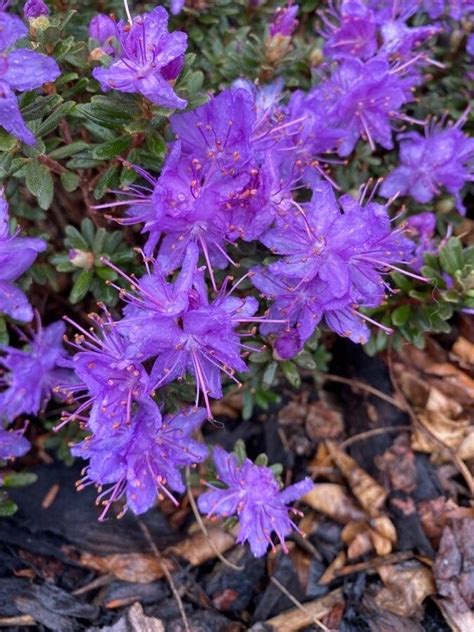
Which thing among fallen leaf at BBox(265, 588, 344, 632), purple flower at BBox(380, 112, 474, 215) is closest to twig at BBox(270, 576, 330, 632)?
fallen leaf at BBox(265, 588, 344, 632)

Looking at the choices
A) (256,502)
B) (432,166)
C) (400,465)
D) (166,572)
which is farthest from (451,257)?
(166,572)

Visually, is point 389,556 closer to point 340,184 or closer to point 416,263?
point 416,263

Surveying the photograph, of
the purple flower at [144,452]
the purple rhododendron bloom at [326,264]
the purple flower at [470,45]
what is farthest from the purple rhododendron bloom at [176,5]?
the purple flower at [144,452]

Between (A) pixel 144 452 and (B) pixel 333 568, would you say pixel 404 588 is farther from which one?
(A) pixel 144 452

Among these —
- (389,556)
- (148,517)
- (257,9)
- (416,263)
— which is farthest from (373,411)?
(257,9)

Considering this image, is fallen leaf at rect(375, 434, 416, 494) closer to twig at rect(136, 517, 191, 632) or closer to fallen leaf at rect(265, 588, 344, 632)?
fallen leaf at rect(265, 588, 344, 632)

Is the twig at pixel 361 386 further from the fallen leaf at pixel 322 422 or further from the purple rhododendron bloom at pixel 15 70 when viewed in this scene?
the purple rhododendron bloom at pixel 15 70
